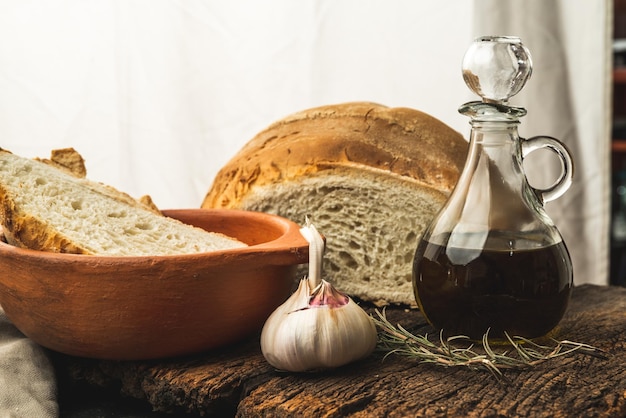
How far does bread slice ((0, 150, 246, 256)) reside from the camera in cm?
97

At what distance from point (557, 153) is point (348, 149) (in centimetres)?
36

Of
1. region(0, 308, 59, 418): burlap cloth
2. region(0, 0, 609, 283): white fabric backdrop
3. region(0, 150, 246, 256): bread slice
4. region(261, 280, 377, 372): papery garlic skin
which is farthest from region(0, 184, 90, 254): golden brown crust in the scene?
region(0, 0, 609, 283): white fabric backdrop

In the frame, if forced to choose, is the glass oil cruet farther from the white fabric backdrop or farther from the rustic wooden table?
the white fabric backdrop

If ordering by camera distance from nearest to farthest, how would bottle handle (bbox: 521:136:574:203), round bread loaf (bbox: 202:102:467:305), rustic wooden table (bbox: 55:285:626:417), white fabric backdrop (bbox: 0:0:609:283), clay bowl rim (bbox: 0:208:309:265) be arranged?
rustic wooden table (bbox: 55:285:626:417), clay bowl rim (bbox: 0:208:309:265), bottle handle (bbox: 521:136:574:203), round bread loaf (bbox: 202:102:467:305), white fabric backdrop (bbox: 0:0:609:283)

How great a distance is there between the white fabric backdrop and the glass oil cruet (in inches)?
41.5

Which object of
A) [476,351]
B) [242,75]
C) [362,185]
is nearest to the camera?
[476,351]

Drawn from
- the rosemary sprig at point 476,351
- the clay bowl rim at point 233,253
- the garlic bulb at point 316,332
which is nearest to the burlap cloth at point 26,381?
the clay bowl rim at point 233,253

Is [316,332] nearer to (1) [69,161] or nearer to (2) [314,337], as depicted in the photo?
(2) [314,337]

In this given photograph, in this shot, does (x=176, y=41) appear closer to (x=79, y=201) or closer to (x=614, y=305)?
(x=79, y=201)

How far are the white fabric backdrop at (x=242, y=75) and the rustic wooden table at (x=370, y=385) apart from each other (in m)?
1.08

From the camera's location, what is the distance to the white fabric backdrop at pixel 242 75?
2.00 metres

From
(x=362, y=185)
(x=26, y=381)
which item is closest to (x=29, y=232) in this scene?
(x=26, y=381)

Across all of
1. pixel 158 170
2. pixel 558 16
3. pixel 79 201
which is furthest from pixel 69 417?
pixel 558 16

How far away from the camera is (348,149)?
1242 mm
